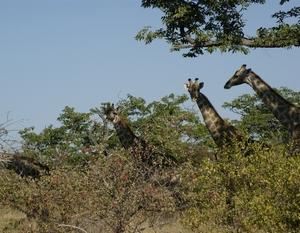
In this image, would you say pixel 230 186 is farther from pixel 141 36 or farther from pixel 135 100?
pixel 135 100

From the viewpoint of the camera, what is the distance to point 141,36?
1636 centimetres

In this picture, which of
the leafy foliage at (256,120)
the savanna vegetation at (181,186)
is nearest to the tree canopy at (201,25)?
the savanna vegetation at (181,186)

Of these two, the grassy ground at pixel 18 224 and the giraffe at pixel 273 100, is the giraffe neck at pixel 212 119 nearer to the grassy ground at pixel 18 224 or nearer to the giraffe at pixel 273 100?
the giraffe at pixel 273 100

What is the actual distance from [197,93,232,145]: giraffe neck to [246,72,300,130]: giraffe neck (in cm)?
145

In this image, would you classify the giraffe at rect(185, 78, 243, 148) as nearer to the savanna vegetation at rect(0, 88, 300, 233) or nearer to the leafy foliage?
the savanna vegetation at rect(0, 88, 300, 233)

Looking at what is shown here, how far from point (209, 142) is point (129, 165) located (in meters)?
18.0

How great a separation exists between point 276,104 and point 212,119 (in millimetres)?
2001

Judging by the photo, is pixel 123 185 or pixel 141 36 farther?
pixel 141 36

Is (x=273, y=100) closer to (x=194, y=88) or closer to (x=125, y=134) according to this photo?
(x=194, y=88)

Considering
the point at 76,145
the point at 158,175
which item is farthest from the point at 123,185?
the point at 76,145

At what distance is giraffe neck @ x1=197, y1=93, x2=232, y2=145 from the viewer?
16.6 metres

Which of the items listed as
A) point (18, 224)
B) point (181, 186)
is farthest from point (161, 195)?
point (18, 224)

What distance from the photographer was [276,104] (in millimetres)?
16312

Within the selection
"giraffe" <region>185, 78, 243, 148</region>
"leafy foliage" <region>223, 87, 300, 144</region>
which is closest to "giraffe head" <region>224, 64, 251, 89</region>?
"giraffe" <region>185, 78, 243, 148</region>
